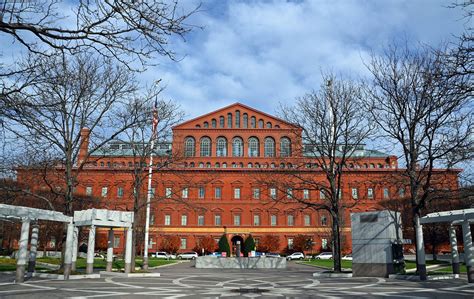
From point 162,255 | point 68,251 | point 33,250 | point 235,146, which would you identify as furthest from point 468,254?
point 235,146

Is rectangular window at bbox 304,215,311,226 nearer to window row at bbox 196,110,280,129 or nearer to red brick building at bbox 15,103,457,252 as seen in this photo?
red brick building at bbox 15,103,457,252

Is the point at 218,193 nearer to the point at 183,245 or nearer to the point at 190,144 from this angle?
the point at 190,144

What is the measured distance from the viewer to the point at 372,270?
906 inches

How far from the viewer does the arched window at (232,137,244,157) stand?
65.9m

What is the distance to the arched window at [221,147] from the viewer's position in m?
66.0

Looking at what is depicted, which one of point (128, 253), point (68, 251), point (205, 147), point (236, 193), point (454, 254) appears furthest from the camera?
point (205, 147)

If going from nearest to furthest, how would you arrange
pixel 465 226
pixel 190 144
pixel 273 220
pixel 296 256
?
pixel 465 226
pixel 296 256
pixel 273 220
pixel 190 144

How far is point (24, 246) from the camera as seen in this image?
18.4 metres

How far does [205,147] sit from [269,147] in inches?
422

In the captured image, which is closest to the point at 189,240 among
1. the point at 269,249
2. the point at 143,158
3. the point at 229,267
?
the point at 269,249

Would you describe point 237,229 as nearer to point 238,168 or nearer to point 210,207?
point 210,207

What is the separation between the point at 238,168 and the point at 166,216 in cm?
1410

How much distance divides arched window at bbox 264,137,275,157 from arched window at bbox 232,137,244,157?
4025 millimetres

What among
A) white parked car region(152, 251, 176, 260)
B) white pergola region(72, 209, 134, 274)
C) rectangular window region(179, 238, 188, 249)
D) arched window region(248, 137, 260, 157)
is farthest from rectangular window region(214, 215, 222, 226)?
white pergola region(72, 209, 134, 274)
